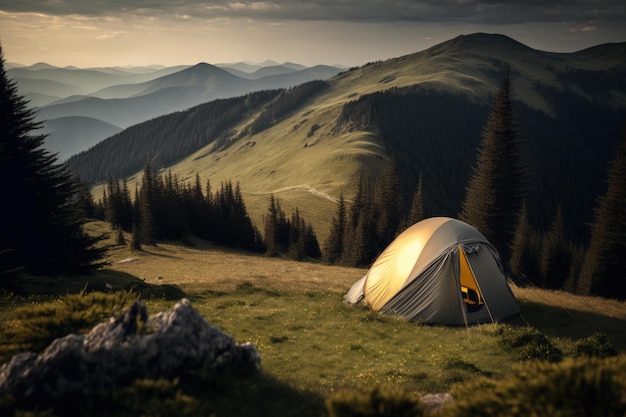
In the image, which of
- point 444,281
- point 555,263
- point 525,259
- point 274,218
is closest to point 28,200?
point 444,281

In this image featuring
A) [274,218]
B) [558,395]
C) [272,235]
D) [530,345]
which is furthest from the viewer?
[274,218]

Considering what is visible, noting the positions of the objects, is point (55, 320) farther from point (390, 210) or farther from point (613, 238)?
point (390, 210)

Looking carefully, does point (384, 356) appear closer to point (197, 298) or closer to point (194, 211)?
point (197, 298)

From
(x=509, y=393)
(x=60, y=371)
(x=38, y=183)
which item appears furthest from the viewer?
(x=38, y=183)

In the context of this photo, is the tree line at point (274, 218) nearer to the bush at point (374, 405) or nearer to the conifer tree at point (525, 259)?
the conifer tree at point (525, 259)

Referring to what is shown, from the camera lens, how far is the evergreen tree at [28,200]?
25062 mm

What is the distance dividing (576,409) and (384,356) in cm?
1023

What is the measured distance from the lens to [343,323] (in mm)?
20000

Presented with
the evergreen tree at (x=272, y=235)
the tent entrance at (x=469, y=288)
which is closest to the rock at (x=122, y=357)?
the tent entrance at (x=469, y=288)

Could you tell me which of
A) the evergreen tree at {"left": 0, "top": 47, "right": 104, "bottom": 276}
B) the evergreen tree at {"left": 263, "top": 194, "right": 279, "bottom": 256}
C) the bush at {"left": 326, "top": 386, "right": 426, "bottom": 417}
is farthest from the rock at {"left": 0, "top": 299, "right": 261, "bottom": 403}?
the evergreen tree at {"left": 263, "top": 194, "right": 279, "bottom": 256}

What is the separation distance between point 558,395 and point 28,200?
3061 cm

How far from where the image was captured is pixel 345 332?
18641 millimetres

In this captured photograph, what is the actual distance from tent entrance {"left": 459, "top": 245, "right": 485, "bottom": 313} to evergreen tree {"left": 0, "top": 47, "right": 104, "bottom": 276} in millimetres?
26335

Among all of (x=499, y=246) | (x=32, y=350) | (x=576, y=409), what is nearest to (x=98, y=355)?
(x=32, y=350)
